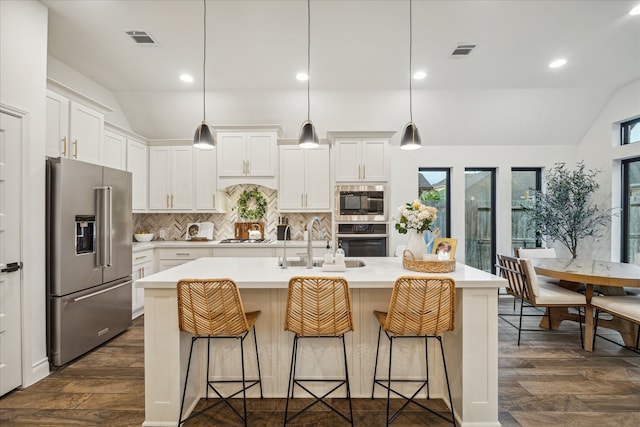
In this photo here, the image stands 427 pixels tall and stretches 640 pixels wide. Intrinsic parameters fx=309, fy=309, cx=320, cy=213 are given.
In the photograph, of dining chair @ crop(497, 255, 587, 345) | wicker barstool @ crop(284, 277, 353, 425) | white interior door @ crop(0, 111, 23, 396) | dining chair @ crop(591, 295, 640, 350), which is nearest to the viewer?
wicker barstool @ crop(284, 277, 353, 425)

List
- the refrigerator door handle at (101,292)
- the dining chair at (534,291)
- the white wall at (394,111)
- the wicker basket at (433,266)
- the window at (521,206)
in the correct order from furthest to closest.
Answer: the window at (521,206)
the white wall at (394,111)
the dining chair at (534,291)
the refrigerator door handle at (101,292)
the wicker basket at (433,266)

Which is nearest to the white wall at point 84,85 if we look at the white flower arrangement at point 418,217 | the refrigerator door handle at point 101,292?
the refrigerator door handle at point 101,292

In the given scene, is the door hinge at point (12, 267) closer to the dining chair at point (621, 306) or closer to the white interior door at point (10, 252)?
the white interior door at point (10, 252)

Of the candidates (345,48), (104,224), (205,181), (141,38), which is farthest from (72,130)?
(345,48)

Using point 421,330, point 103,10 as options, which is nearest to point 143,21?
point 103,10

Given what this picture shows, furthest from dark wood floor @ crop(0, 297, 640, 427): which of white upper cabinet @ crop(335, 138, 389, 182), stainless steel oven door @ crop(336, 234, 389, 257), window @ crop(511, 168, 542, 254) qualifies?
white upper cabinet @ crop(335, 138, 389, 182)

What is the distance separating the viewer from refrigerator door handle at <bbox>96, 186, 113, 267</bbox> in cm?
306

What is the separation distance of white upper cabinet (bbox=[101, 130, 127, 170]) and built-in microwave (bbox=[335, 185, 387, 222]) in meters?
3.00

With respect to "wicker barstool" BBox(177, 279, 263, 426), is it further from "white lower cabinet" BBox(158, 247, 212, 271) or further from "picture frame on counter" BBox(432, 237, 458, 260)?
"white lower cabinet" BBox(158, 247, 212, 271)

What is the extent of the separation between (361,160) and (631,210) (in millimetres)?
3897

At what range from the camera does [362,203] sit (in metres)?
4.38

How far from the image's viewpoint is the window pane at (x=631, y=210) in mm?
4305

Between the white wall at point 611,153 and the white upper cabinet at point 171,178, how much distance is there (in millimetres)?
6131

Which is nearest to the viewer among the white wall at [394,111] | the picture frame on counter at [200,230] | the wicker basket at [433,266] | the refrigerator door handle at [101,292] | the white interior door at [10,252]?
the wicker basket at [433,266]
